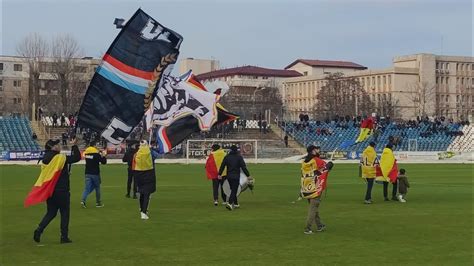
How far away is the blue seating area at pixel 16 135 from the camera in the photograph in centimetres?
6069

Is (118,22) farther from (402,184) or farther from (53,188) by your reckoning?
(402,184)

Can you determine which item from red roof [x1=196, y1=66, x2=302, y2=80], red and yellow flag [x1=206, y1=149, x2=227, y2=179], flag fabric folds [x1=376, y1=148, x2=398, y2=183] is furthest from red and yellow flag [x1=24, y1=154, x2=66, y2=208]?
red roof [x1=196, y1=66, x2=302, y2=80]

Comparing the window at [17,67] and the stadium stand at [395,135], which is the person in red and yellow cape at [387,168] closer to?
the stadium stand at [395,135]

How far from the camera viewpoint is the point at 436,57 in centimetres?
15562

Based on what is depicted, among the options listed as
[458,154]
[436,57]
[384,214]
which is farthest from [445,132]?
[436,57]

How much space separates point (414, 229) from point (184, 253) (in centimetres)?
589

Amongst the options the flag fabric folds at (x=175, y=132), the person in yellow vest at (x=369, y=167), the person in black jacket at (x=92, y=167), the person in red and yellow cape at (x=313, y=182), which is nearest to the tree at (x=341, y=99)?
the flag fabric folds at (x=175, y=132)

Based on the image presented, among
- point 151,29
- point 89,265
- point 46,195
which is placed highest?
point 151,29

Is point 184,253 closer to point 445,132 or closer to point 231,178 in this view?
point 231,178

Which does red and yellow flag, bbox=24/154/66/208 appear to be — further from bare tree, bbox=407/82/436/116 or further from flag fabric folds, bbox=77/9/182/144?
bare tree, bbox=407/82/436/116

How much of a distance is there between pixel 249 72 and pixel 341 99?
2159 inches

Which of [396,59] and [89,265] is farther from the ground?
[396,59]

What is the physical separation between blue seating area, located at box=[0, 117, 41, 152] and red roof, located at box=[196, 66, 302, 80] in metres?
108

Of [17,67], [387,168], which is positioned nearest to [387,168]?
[387,168]
